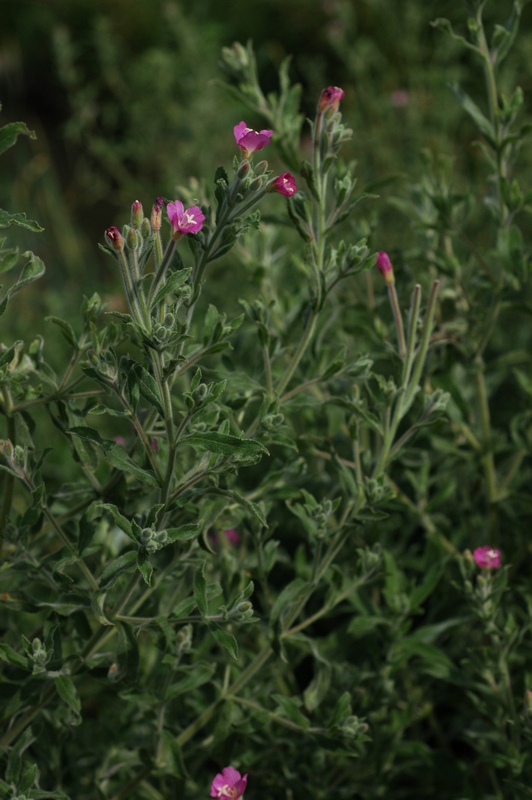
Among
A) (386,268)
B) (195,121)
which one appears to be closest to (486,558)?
A: (386,268)

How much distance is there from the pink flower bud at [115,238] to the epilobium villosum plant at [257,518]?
0.01 meters

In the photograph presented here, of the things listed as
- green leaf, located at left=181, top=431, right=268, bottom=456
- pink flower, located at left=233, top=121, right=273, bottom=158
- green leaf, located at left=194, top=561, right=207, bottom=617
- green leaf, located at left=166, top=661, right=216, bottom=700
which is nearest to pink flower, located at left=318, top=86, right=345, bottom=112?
pink flower, located at left=233, top=121, right=273, bottom=158

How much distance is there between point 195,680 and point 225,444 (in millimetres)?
355

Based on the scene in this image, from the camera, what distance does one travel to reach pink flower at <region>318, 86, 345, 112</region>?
2.75 ft

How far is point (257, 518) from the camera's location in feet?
3.02

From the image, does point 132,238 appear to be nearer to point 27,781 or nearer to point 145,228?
point 145,228

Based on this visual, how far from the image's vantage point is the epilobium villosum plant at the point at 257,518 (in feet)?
2.54

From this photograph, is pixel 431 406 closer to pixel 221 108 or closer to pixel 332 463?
pixel 332 463

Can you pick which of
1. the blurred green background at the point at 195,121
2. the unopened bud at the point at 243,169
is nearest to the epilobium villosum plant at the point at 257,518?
→ the unopened bud at the point at 243,169

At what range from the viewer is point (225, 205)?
0.74 metres

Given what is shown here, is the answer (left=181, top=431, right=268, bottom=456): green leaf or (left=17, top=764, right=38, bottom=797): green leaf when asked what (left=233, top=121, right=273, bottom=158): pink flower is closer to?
(left=181, top=431, right=268, bottom=456): green leaf

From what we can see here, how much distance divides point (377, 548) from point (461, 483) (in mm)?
394

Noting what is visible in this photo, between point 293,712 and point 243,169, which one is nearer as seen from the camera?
point 243,169

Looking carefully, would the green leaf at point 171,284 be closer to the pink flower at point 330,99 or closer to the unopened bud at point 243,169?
the unopened bud at point 243,169
